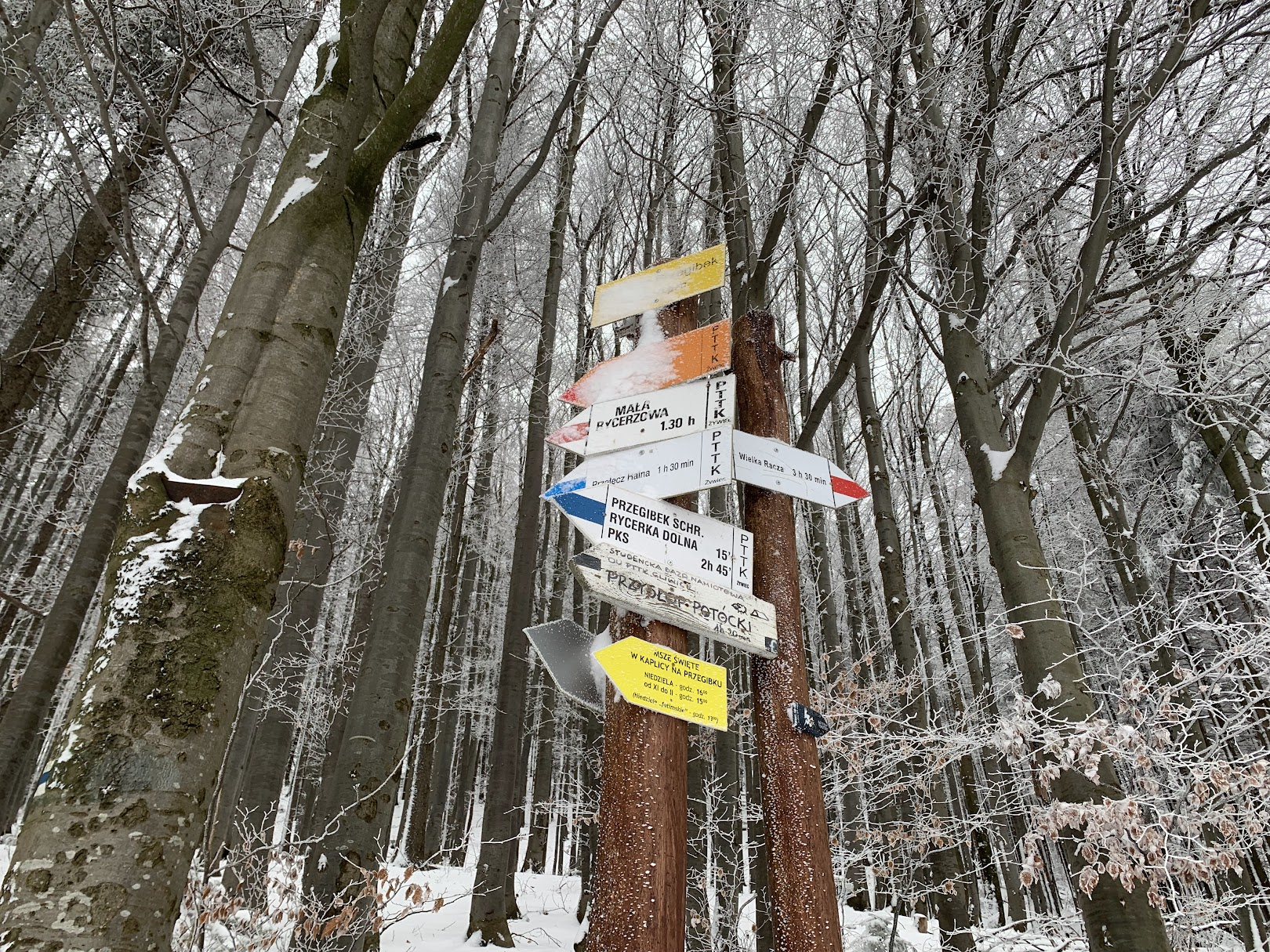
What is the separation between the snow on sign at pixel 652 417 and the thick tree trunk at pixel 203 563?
104 cm

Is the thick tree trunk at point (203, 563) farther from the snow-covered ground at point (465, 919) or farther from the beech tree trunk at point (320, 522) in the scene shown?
the beech tree trunk at point (320, 522)

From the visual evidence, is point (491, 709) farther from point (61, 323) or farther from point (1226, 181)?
point (1226, 181)

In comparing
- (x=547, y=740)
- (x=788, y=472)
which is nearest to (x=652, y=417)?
(x=788, y=472)

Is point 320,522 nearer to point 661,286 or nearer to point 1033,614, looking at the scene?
point 661,286

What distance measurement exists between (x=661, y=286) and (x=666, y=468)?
1.00 m

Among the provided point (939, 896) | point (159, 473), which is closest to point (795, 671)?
point (159, 473)

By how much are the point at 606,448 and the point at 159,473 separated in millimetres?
1528

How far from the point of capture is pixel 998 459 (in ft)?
14.3

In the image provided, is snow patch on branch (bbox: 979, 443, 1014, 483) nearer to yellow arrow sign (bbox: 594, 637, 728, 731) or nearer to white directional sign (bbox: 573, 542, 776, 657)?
white directional sign (bbox: 573, 542, 776, 657)

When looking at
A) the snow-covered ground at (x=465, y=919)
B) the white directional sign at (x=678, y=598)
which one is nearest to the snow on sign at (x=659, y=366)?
the white directional sign at (x=678, y=598)

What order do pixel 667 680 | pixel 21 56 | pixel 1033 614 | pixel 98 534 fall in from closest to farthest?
pixel 667 680, pixel 1033 614, pixel 98 534, pixel 21 56

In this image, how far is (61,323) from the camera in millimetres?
7215

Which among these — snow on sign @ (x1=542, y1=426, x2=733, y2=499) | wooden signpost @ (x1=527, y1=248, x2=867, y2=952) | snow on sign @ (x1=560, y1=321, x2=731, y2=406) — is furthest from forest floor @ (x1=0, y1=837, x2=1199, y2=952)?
snow on sign @ (x1=560, y1=321, x2=731, y2=406)

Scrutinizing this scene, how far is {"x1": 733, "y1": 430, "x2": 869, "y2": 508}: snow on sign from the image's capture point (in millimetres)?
3008
